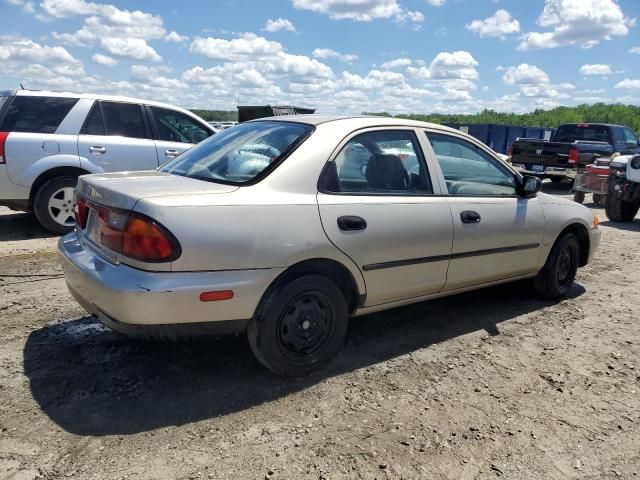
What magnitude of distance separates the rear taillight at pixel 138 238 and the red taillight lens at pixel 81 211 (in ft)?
1.34

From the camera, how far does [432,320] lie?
4500 mm

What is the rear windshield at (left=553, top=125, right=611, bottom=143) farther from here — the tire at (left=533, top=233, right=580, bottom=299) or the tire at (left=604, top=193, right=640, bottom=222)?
the tire at (left=533, top=233, right=580, bottom=299)

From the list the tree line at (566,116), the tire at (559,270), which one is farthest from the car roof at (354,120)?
the tree line at (566,116)

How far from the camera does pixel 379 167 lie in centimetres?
371

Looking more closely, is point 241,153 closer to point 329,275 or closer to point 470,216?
point 329,275

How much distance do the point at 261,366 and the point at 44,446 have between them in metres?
1.31

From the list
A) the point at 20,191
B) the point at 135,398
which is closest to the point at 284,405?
the point at 135,398

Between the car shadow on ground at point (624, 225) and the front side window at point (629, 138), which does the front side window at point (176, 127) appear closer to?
the car shadow on ground at point (624, 225)

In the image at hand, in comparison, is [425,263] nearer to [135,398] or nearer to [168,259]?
[168,259]

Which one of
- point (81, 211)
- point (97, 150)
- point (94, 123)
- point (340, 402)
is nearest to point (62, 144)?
point (97, 150)

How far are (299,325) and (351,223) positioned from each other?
2.28 ft

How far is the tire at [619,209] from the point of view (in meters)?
9.75

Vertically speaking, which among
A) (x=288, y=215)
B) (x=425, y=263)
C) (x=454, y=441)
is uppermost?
(x=288, y=215)

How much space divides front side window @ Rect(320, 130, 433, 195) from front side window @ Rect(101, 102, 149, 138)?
15.6 ft
